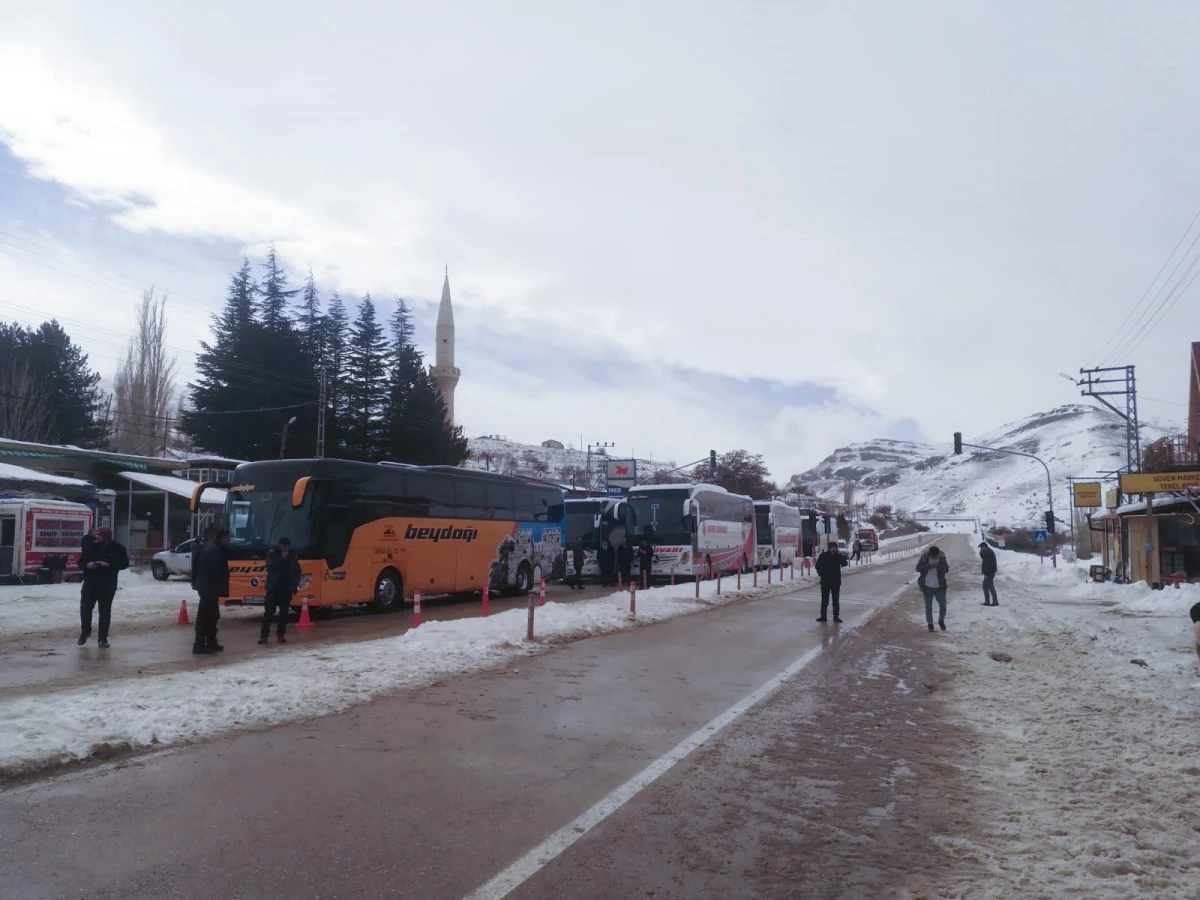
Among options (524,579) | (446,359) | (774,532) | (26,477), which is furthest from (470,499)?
(446,359)

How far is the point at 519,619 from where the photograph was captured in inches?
603

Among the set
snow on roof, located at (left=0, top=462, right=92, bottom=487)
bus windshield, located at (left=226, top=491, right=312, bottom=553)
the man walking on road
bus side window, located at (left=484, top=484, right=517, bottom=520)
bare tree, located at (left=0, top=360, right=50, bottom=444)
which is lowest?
the man walking on road

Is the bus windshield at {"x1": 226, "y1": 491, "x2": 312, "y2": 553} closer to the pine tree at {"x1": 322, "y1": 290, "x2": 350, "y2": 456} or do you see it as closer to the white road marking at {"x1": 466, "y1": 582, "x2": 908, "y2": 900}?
the white road marking at {"x1": 466, "y1": 582, "x2": 908, "y2": 900}

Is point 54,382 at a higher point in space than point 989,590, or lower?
higher

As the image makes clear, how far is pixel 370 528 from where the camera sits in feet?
63.0

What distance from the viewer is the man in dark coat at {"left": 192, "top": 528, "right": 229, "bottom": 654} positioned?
491 inches

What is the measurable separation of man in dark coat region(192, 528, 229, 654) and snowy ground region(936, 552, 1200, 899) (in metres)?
10.1

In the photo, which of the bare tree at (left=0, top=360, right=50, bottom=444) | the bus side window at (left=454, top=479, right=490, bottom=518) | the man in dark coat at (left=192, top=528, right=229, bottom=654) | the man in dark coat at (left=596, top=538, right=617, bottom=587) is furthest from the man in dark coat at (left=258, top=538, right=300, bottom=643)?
the bare tree at (left=0, top=360, right=50, bottom=444)

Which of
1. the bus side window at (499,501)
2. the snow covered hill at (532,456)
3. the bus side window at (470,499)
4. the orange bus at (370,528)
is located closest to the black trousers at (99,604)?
the orange bus at (370,528)

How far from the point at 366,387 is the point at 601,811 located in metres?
56.7

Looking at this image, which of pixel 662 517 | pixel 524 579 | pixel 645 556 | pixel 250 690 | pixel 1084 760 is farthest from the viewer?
pixel 662 517

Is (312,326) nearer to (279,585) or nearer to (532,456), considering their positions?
(279,585)

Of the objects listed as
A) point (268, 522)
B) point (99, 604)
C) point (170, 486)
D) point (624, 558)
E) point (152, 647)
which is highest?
point (170, 486)

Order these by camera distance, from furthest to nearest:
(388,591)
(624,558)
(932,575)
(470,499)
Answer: (624,558), (470,499), (388,591), (932,575)
